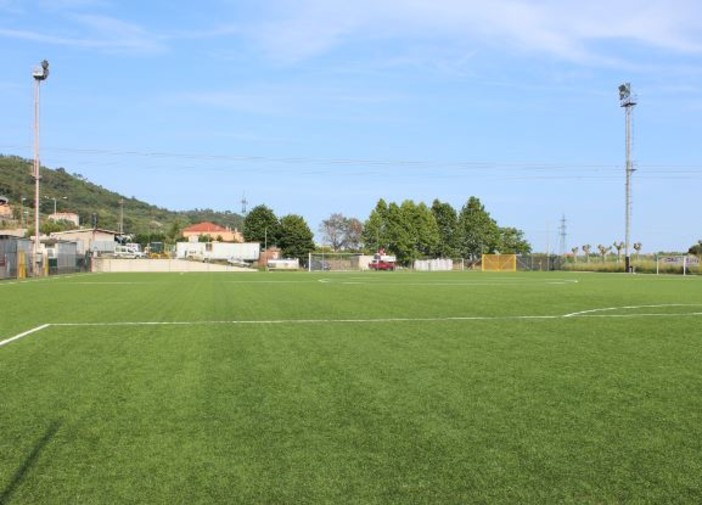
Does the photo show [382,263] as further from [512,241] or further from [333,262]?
[512,241]

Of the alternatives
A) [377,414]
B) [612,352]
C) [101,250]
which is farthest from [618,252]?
[377,414]

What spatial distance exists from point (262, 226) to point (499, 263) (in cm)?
4422

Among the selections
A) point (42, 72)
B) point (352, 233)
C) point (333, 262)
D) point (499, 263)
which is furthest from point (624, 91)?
point (352, 233)

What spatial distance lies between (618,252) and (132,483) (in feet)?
257

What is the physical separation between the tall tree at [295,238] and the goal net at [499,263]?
110 feet

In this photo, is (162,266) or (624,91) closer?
(624,91)

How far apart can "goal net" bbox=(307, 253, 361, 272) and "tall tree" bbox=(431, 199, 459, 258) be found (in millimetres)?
20000

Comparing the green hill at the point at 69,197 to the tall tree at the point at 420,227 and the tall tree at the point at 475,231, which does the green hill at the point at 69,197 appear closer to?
the tall tree at the point at 420,227

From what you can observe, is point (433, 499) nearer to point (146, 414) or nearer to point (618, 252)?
point (146, 414)

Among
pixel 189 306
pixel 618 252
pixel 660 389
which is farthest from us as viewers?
pixel 618 252

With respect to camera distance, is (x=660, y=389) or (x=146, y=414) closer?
(x=146, y=414)

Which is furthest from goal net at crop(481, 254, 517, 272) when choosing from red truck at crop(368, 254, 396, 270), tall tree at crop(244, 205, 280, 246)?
tall tree at crop(244, 205, 280, 246)

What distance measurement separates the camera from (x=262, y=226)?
106 m

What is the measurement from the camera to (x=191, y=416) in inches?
220
